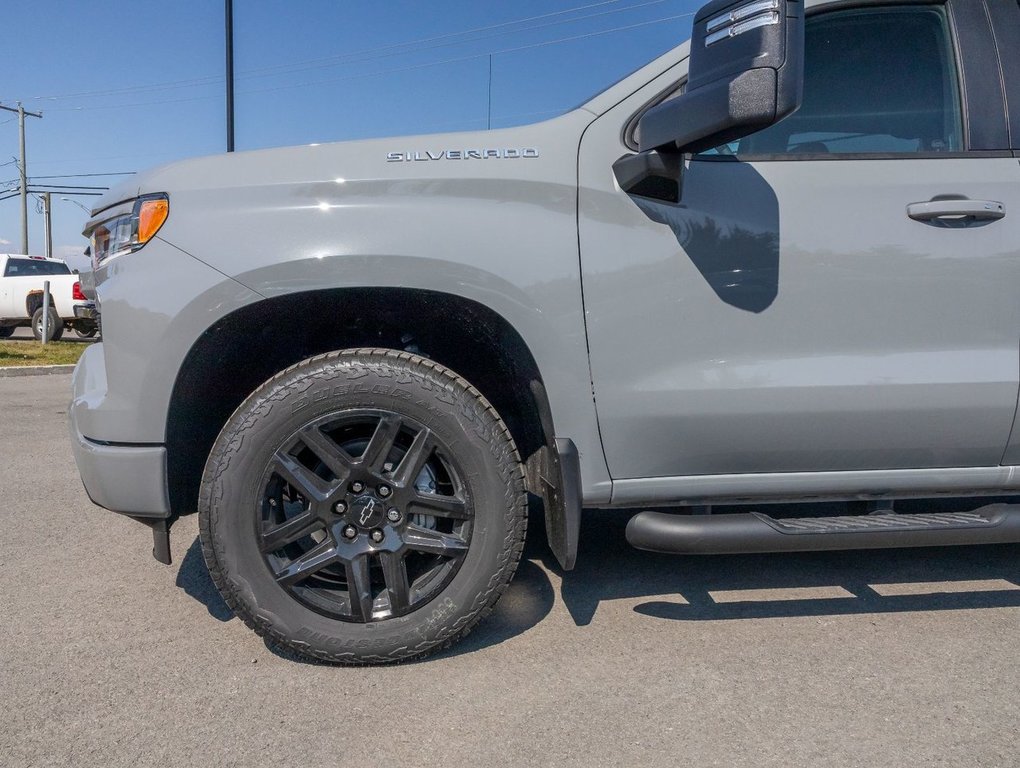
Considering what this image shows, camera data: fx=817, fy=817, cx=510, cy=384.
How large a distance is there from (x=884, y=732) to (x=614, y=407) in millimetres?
1042

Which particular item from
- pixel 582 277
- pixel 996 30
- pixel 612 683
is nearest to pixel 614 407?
pixel 582 277

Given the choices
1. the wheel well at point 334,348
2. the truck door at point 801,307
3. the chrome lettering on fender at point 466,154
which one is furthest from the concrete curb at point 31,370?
the truck door at point 801,307

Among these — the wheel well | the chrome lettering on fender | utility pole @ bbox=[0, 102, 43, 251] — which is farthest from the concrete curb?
utility pole @ bbox=[0, 102, 43, 251]

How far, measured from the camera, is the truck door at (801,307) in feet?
7.48

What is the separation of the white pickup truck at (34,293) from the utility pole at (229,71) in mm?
7590

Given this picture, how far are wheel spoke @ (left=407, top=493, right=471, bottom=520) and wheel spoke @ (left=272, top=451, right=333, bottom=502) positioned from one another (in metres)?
0.24

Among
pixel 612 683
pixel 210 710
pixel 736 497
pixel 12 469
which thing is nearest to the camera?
pixel 210 710

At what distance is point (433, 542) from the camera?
2277 mm

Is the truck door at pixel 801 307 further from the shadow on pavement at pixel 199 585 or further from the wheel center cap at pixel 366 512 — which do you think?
the shadow on pavement at pixel 199 585

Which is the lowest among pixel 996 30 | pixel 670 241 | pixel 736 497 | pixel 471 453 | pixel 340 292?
pixel 736 497

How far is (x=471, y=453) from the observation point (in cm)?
226

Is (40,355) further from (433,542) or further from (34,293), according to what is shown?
(433,542)

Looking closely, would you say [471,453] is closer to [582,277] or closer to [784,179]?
[582,277]

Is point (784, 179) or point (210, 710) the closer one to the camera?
point (210, 710)
